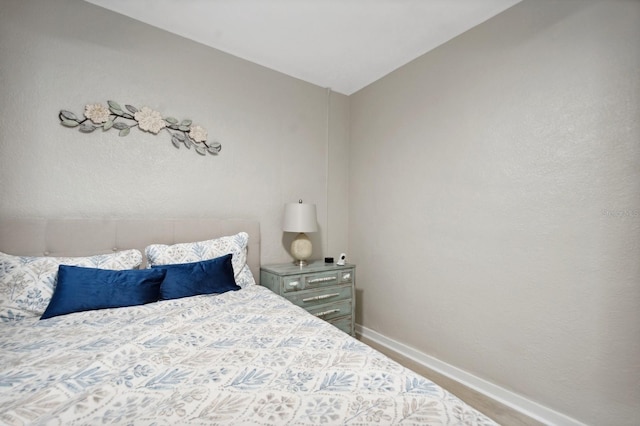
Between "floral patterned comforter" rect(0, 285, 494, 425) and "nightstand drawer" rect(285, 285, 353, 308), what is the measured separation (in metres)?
0.99

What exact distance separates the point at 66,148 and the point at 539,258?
3.01 m

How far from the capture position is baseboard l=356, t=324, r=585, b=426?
1.74 meters

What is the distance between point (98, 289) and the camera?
1.57m

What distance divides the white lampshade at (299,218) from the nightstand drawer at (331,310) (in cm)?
66

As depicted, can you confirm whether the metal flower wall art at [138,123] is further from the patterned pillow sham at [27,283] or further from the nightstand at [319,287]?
the nightstand at [319,287]

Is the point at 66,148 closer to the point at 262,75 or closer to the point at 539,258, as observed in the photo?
the point at 262,75

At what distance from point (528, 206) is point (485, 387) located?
1259 millimetres

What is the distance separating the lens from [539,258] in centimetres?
182

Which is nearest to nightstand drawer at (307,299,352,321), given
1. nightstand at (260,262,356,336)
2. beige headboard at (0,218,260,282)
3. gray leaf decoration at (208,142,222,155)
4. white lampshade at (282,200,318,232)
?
nightstand at (260,262,356,336)

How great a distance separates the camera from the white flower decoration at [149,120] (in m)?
2.14

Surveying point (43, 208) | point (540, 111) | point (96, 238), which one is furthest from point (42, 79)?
point (540, 111)

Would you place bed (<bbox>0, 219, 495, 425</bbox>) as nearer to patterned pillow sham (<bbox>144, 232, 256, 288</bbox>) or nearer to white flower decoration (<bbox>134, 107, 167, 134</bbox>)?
patterned pillow sham (<bbox>144, 232, 256, 288</bbox>)

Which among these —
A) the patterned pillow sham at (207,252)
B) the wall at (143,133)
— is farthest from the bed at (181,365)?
the wall at (143,133)

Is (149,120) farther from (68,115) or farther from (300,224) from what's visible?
(300,224)
